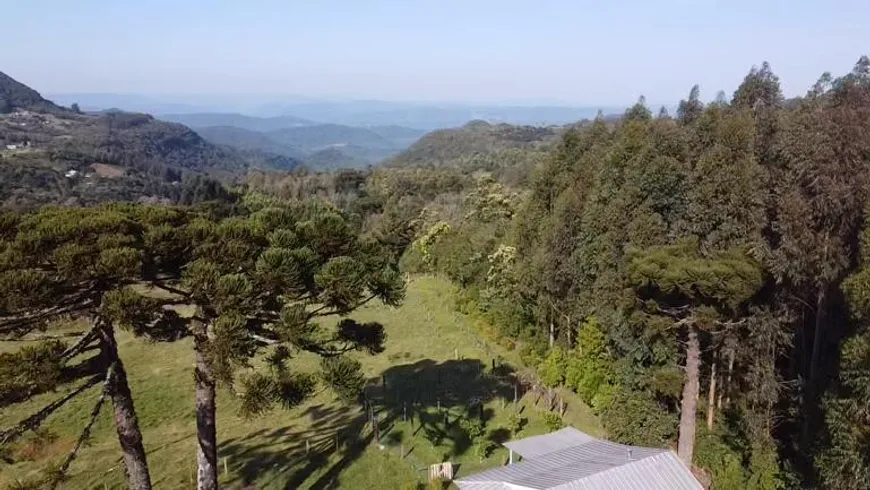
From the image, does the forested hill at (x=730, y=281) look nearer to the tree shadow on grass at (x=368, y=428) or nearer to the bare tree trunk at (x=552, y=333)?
the bare tree trunk at (x=552, y=333)

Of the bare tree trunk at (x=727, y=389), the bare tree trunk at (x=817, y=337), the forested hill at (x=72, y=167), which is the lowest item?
the forested hill at (x=72, y=167)

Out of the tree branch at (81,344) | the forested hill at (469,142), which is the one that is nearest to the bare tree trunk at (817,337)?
the tree branch at (81,344)

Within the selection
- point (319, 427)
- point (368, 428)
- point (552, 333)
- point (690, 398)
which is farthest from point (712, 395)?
point (319, 427)

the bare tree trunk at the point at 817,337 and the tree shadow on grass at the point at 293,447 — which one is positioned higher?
the bare tree trunk at the point at 817,337

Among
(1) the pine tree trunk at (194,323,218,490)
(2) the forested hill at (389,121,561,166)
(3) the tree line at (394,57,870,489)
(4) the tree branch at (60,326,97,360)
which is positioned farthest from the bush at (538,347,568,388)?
(2) the forested hill at (389,121,561,166)

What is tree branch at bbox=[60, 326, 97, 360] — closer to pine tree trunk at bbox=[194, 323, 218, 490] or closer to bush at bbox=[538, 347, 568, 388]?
pine tree trunk at bbox=[194, 323, 218, 490]

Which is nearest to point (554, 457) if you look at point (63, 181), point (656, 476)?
point (656, 476)

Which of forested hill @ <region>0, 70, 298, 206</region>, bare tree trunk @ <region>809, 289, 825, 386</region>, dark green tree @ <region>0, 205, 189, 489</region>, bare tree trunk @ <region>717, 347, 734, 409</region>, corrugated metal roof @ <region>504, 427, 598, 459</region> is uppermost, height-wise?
dark green tree @ <region>0, 205, 189, 489</region>

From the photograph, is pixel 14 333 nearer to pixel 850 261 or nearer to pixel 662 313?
pixel 662 313

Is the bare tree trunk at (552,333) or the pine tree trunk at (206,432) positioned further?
the bare tree trunk at (552,333)
